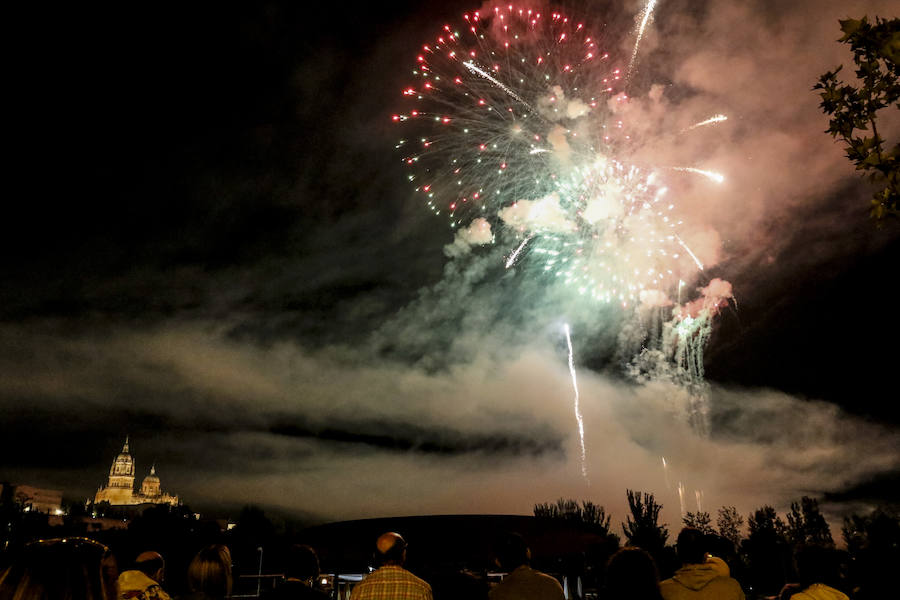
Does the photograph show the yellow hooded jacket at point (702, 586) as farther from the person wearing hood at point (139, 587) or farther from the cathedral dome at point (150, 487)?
the cathedral dome at point (150, 487)

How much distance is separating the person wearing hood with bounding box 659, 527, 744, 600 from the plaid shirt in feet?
6.37

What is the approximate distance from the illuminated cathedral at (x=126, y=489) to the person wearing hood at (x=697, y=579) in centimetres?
20269

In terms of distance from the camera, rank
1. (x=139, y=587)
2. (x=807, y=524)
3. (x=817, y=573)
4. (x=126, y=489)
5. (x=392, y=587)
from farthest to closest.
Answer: (x=126, y=489)
(x=807, y=524)
(x=139, y=587)
(x=392, y=587)
(x=817, y=573)

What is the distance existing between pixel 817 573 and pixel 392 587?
3.35 meters

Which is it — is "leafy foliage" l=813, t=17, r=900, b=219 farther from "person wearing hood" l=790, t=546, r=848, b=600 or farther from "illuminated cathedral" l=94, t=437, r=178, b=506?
"illuminated cathedral" l=94, t=437, r=178, b=506

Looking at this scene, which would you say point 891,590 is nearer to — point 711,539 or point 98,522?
point 711,539

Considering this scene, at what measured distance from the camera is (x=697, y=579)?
4465 millimetres

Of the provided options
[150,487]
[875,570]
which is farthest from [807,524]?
[150,487]

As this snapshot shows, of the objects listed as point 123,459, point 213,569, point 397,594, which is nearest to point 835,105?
point 397,594

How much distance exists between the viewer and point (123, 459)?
190000 millimetres

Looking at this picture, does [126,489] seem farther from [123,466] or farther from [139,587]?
[139,587]

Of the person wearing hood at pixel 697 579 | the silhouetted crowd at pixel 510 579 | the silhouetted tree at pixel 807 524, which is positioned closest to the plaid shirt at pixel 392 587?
the silhouetted crowd at pixel 510 579

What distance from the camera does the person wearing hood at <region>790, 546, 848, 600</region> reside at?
423cm

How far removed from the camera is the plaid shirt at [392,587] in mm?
4566
